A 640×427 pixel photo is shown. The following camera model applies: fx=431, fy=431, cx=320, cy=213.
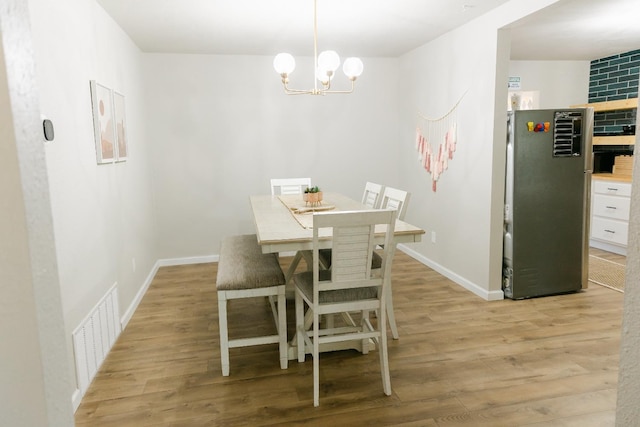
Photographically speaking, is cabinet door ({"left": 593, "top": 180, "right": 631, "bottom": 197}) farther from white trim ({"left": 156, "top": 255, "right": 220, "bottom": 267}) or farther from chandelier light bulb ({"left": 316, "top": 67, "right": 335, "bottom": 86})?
white trim ({"left": 156, "top": 255, "right": 220, "bottom": 267})

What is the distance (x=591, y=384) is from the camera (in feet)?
7.74

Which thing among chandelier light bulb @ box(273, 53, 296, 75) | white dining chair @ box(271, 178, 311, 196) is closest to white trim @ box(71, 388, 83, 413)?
chandelier light bulb @ box(273, 53, 296, 75)

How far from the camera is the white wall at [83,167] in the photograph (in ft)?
6.86

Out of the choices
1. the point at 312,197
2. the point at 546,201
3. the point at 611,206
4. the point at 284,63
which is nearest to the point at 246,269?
the point at 312,197

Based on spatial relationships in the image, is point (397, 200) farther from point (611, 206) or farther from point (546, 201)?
point (611, 206)

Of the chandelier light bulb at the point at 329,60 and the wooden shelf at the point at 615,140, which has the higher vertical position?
the chandelier light bulb at the point at 329,60

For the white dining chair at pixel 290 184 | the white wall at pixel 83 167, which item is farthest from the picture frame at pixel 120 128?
the white dining chair at pixel 290 184

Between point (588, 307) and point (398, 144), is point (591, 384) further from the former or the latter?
point (398, 144)

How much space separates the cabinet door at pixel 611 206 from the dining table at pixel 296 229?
326 cm

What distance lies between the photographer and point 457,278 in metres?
4.12

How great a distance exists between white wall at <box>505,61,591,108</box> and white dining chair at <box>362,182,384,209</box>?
3.11 meters

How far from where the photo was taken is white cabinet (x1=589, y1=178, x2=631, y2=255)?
4766 millimetres

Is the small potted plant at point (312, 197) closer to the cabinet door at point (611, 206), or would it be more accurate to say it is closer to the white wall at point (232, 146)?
the white wall at point (232, 146)

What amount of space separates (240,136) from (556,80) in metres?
4.10
